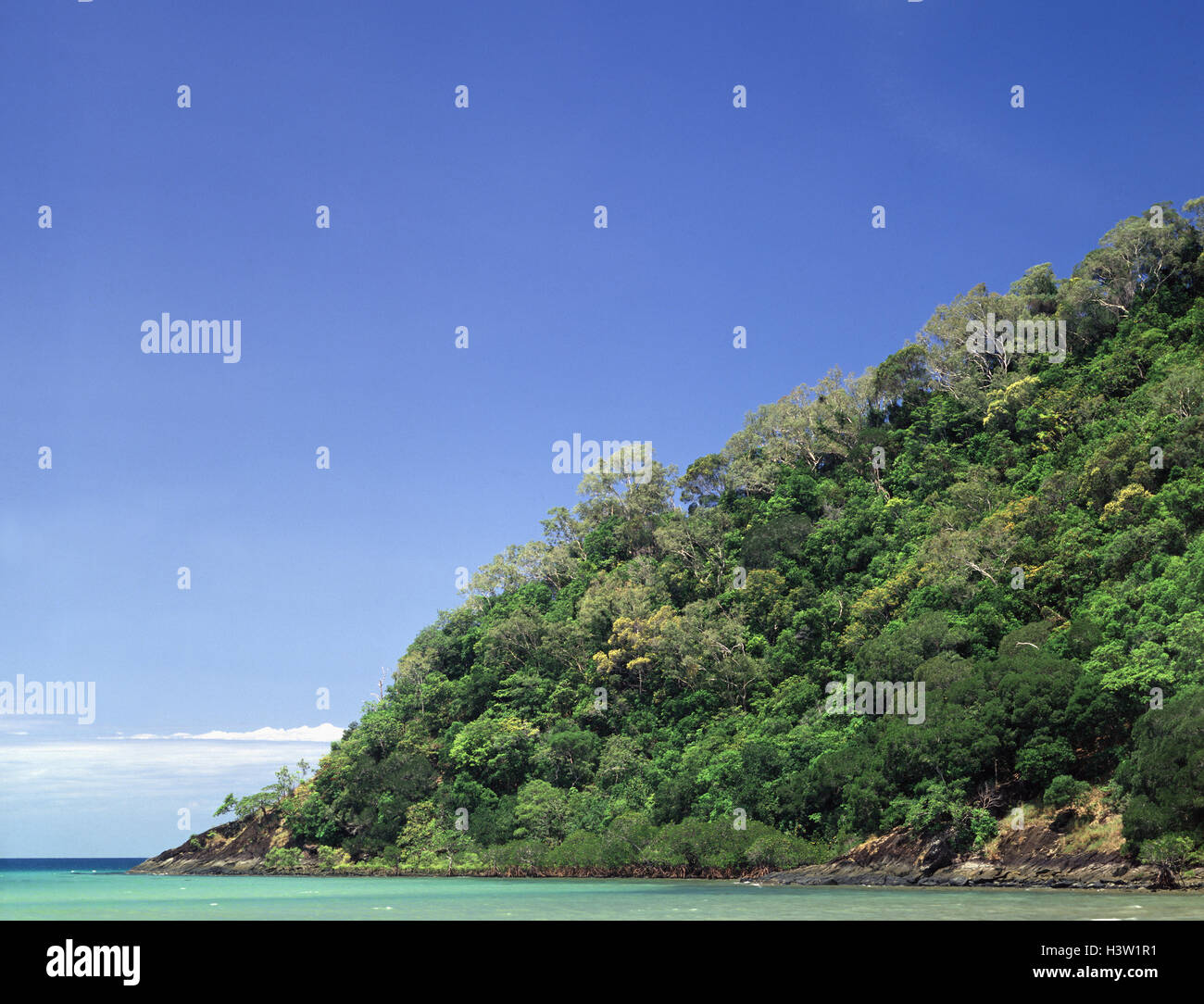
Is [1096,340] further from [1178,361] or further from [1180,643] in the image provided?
[1180,643]

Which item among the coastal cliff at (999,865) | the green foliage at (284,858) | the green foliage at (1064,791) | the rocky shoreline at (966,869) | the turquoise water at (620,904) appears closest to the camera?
the turquoise water at (620,904)

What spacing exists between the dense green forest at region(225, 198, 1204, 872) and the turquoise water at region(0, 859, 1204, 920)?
552cm

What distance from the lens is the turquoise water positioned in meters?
24.9

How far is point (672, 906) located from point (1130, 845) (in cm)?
1575

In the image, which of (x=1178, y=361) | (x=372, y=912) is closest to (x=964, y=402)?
(x=1178, y=361)

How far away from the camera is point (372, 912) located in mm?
28188

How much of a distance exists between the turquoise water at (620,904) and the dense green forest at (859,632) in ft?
18.1

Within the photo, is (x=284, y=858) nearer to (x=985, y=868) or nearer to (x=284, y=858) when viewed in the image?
(x=284, y=858)

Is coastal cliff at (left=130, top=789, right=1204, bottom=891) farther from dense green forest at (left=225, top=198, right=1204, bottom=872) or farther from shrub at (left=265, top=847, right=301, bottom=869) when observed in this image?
shrub at (left=265, top=847, right=301, bottom=869)

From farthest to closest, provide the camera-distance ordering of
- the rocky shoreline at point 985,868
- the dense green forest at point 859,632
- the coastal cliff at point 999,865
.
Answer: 1. the dense green forest at point 859,632
2. the coastal cliff at point 999,865
3. the rocky shoreline at point 985,868

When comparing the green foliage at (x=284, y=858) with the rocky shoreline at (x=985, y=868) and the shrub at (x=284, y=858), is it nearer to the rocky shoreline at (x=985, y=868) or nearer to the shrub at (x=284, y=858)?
the shrub at (x=284, y=858)

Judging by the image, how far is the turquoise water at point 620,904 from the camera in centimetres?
2494

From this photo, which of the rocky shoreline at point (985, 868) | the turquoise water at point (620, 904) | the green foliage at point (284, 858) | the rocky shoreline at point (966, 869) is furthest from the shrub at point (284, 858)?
the rocky shoreline at point (985, 868)

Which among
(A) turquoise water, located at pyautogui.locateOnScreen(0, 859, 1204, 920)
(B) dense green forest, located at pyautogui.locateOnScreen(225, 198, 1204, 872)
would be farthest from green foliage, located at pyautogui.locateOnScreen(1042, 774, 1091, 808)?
(A) turquoise water, located at pyautogui.locateOnScreen(0, 859, 1204, 920)
